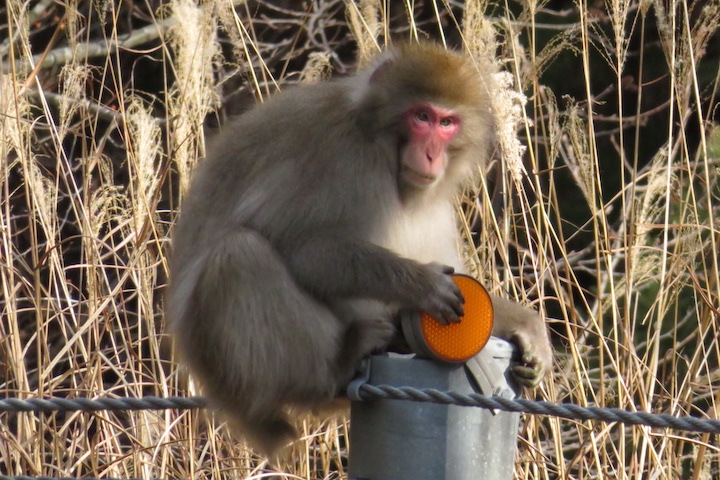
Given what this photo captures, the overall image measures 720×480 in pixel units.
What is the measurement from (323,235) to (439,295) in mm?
639

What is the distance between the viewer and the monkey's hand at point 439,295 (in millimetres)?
2930

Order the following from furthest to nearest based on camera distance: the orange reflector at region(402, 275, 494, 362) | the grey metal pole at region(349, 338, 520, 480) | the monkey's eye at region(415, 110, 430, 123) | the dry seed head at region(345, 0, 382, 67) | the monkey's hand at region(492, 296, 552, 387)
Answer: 1. the dry seed head at region(345, 0, 382, 67)
2. the monkey's eye at region(415, 110, 430, 123)
3. the monkey's hand at region(492, 296, 552, 387)
4. the orange reflector at region(402, 275, 494, 362)
5. the grey metal pole at region(349, 338, 520, 480)

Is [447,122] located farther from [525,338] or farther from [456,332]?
[456,332]

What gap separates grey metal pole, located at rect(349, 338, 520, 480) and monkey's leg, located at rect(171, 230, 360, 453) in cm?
93

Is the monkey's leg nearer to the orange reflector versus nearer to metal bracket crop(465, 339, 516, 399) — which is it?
the orange reflector

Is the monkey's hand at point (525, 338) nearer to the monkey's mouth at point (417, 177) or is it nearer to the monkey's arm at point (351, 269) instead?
the monkey's arm at point (351, 269)

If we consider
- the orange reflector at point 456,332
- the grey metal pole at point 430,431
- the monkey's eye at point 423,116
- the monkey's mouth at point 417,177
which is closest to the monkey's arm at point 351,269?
the monkey's mouth at point 417,177

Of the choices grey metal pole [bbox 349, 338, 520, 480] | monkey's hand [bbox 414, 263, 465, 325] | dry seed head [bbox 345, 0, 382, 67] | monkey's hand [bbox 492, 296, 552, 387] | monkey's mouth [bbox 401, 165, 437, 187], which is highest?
dry seed head [bbox 345, 0, 382, 67]

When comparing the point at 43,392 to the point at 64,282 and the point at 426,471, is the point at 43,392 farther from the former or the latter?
the point at 426,471

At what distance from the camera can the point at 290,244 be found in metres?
3.71

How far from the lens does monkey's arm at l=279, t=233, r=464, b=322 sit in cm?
353

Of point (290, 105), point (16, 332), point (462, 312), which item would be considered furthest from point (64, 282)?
point (462, 312)

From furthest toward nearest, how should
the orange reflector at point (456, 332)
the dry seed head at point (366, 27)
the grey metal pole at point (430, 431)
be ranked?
the dry seed head at point (366, 27) → the orange reflector at point (456, 332) → the grey metal pole at point (430, 431)

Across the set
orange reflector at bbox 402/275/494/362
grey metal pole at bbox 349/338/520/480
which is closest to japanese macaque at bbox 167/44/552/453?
orange reflector at bbox 402/275/494/362
